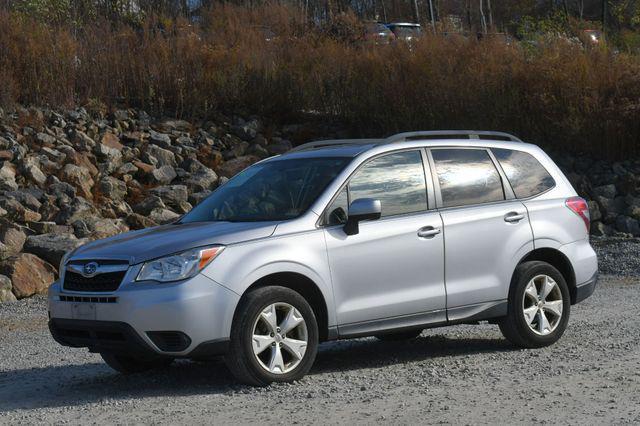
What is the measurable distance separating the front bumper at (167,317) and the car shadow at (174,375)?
1.31 feet

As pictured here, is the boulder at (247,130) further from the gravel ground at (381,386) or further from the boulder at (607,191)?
the gravel ground at (381,386)

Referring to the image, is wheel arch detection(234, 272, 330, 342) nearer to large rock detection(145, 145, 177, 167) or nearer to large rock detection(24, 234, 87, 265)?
large rock detection(24, 234, 87, 265)

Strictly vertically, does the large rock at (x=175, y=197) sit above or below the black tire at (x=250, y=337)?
below

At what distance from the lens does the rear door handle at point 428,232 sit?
862 centimetres

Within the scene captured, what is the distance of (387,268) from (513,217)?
140cm

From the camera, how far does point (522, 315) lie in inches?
361

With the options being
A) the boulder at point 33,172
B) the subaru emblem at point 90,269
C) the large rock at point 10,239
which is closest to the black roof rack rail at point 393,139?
the subaru emblem at point 90,269

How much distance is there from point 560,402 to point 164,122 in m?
16.8

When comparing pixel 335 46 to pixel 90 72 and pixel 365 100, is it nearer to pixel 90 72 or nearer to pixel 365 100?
pixel 365 100

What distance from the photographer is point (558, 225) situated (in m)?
9.53

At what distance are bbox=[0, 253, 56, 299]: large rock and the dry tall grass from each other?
7.24 metres

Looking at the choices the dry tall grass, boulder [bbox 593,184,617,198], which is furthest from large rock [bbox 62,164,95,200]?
boulder [bbox 593,184,617,198]

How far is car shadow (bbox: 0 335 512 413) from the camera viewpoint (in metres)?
7.91

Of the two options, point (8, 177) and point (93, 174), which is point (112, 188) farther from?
point (8, 177)
